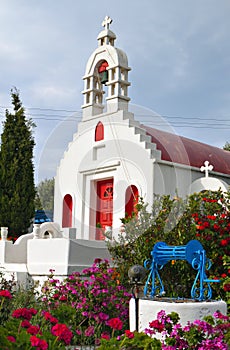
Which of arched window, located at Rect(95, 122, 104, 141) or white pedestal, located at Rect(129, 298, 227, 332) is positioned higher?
arched window, located at Rect(95, 122, 104, 141)

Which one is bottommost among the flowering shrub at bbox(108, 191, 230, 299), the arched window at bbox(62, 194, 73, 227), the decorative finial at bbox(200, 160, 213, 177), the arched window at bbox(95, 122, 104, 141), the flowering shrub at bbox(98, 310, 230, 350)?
the flowering shrub at bbox(98, 310, 230, 350)

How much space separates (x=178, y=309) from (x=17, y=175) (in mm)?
10758

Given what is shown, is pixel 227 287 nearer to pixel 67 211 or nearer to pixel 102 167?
pixel 102 167

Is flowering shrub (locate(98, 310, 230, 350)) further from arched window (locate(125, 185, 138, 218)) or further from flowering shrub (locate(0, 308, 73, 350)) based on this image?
arched window (locate(125, 185, 138, 218))

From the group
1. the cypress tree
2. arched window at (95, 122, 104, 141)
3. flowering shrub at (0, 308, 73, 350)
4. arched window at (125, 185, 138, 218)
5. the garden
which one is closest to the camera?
flowering shrub at (0, 308, 73, 350)

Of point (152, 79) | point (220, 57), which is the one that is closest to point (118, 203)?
point (152, 79)

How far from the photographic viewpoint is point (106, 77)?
13117mm

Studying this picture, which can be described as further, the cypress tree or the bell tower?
the cypress tree

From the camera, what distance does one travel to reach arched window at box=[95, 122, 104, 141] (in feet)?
41.7

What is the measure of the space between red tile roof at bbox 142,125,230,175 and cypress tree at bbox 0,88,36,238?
194 inches

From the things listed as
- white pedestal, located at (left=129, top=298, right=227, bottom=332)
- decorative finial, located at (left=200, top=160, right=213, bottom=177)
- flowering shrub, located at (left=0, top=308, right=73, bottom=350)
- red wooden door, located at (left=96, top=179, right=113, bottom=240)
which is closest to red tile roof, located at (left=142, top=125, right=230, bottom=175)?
decorative finial, located at (left=200, top=160, right=213, bottom=177)

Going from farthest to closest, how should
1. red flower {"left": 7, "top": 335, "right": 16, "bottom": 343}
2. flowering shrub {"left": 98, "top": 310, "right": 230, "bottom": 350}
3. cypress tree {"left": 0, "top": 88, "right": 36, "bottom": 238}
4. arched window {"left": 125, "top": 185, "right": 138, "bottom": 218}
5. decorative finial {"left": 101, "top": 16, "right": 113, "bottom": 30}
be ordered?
1. cypress tree {"left": 0, "top": 88, "right": 36, "bottom": 238}
2. decorative finial {"left": 101, "top": 16, "right": 113, "bottom": 30}
3. arched window {"left": 125, "top": 185, "right": 138, "bottom": 218}
4. flowering shrub {"left": 98, "top": 310, "right": 230, "bottom": 350}
5. red flower {"left": 7, "top": 335, "right": 16, "bottom": 343}

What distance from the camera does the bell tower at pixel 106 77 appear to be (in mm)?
12445

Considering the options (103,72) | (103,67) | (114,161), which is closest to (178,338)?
(114,161)
